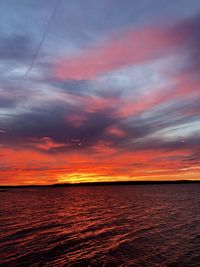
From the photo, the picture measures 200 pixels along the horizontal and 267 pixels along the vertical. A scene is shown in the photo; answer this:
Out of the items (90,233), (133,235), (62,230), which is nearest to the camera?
(133,235)

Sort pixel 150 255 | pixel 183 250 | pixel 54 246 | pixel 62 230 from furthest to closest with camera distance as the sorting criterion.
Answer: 1. pixel 62 230
2. pixel 54 246
3. pixel 183 250
4. pixel 150 255

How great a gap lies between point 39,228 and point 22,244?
10.6 metres

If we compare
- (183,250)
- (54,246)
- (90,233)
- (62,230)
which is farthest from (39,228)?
(183,250)

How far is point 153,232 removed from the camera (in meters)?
34.6

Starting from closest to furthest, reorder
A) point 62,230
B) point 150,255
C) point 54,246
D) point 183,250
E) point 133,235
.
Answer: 1. point 150,255
2. point 183,250
3. point 54,246
4. point 133,235
5. point 62,230

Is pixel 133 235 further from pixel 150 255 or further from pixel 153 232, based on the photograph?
pixel 150 255

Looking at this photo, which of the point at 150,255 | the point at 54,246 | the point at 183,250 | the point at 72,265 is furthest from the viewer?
the point at 54,246

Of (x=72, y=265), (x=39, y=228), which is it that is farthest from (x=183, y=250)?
(x=39, y=228)

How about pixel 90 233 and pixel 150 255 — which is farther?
pixel 90 233

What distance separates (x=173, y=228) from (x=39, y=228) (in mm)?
18999

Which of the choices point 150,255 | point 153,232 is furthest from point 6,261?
point 153,232

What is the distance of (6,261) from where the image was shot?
22.5m

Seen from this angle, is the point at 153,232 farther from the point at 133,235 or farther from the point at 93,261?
the point at 93,261

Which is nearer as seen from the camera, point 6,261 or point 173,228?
point 6,261
